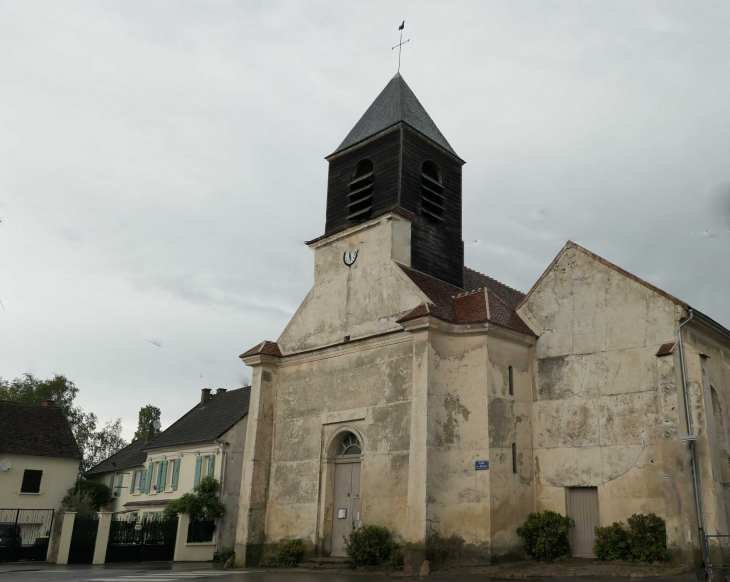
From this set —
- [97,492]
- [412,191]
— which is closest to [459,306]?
[412,191]

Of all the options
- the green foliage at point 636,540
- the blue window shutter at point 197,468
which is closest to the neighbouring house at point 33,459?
the blue window shutter at point 197,468

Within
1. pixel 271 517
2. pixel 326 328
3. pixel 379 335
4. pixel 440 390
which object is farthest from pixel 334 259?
pixel 271 517

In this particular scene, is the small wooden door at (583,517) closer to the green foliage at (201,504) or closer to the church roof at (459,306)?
the church roof at (459,306)

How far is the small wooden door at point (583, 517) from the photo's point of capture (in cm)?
1820

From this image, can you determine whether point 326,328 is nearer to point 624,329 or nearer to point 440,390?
point 440,390

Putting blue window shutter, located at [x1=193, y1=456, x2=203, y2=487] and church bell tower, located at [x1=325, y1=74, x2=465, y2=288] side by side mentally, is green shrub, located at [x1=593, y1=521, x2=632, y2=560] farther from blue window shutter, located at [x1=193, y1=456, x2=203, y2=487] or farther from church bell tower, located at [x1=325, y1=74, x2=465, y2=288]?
blue window shutter, located at [x1=193, y1=456, x2=203, y2=487]

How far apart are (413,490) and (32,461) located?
98.0 ft

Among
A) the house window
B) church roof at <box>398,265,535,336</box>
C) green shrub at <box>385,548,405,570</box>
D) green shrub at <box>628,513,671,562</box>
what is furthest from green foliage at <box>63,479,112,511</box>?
green shrub at <box>628,513,671,562</box>

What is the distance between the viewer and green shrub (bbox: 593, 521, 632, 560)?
16.9 metres

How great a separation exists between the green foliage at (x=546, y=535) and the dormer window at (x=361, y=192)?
11334 mm

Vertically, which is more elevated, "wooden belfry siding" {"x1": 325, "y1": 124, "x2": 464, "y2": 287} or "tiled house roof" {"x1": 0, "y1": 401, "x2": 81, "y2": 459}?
"wooden belfry siding" {"x1": 325, "y1": 124, "x2": 464, "y2": 287}

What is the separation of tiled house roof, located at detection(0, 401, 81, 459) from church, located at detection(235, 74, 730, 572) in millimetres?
21790

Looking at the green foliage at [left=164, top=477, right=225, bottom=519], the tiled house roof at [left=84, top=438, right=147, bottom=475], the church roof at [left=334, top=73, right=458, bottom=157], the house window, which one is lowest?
the green foliage at [left=164, top=477, right=225, bottom=519]

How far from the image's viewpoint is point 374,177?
941 inches
